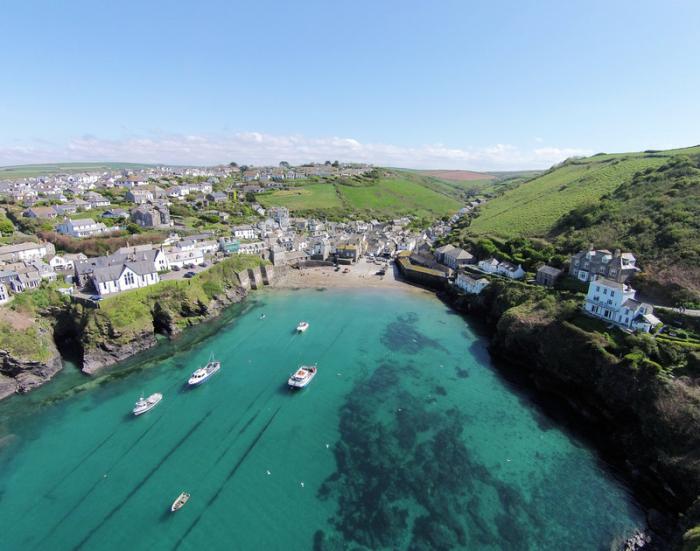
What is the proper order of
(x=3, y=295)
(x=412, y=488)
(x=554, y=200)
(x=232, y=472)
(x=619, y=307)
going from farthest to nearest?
(x=554, y=200), (x=3, y=295), (x=619, y=307), (x=232, y=472), (x=412, y=488)

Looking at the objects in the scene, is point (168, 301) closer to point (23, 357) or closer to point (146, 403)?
point (23, 357)

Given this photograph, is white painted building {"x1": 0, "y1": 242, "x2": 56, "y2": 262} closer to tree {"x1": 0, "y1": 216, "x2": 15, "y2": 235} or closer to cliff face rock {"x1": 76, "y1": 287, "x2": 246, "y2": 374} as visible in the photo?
tree {"x1": 0, "y1": 216, "x2": 15, "y2": 235}

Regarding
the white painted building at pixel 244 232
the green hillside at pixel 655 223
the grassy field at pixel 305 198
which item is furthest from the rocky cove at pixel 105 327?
the grassy field at pixel 305 198

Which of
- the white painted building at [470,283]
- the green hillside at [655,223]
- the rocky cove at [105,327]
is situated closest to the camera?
the rocky cove at [105,327]

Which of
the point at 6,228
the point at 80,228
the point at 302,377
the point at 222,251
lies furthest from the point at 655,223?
the point at 6,228

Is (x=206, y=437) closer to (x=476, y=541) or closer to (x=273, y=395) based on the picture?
(x=273, y=395)

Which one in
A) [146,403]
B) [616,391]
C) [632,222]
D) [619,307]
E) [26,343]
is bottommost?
[146,403]

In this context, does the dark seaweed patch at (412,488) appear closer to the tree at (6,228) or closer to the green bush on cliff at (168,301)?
the green bush on cliff at (168,301)

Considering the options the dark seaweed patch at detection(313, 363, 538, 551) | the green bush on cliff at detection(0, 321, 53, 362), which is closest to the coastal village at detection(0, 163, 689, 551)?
the green bush on cliff at detection(0, 321, 53, 362)
